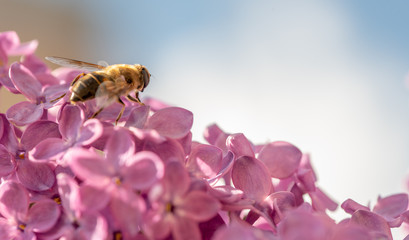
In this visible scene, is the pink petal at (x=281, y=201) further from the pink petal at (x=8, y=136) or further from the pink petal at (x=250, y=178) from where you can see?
the pink petal at (x=8, y=136)

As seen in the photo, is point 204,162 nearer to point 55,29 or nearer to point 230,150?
point 230,150

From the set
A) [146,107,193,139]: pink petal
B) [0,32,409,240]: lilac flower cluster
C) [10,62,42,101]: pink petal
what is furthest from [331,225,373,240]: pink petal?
[10,62,42,101]: pink petal

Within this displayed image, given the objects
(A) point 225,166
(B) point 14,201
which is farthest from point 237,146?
(B) point 14,201

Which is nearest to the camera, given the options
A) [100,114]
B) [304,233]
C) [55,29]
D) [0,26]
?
[304,233]

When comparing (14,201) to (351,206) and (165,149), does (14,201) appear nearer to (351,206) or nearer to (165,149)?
(165,149)

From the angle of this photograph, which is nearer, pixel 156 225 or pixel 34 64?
pixel 156 225

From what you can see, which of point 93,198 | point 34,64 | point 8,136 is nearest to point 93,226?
point 93,198

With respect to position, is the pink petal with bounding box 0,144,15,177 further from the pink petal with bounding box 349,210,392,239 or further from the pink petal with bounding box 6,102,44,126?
the pink petal with bounding box 349,210,392,239

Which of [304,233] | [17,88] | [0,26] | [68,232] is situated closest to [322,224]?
[304,233]
